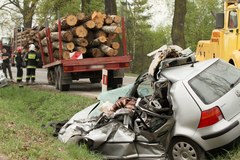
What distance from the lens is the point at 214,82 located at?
21.7ft

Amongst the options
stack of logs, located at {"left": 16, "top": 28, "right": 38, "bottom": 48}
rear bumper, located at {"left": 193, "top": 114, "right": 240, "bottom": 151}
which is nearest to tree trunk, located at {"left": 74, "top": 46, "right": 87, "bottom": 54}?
rear bumper, located at {"left": 193, "top": 114, "right": 240, "bottom": 151}

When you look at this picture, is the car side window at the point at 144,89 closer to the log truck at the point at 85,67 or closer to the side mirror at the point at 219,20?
the side mirror at the point at 219,20

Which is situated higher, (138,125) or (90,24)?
(90,24)

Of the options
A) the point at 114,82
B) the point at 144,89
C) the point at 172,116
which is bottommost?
the point at 114,82

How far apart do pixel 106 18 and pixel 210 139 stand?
995 cm

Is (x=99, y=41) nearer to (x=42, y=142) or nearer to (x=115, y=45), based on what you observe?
(x=115, y=45)

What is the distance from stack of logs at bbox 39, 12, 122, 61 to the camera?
15086 mm

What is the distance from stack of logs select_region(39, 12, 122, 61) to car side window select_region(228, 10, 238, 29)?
4.66m

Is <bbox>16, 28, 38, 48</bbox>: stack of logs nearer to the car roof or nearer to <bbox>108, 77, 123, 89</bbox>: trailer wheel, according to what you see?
<bbox>108, 77, 123, 89</bbox>: trailer wheel

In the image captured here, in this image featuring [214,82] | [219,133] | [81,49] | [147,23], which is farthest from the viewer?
[147,23]

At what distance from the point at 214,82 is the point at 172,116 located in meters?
0.80

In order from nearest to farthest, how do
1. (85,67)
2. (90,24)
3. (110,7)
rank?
(85,67), (90,24), (110,7)

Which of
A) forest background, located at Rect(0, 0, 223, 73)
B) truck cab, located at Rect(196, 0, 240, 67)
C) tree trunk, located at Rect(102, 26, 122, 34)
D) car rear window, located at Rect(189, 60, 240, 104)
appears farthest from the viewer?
forest background, located at Rect(0, 0, 223, 73)

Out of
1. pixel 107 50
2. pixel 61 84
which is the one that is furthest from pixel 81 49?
pixel 61 84
